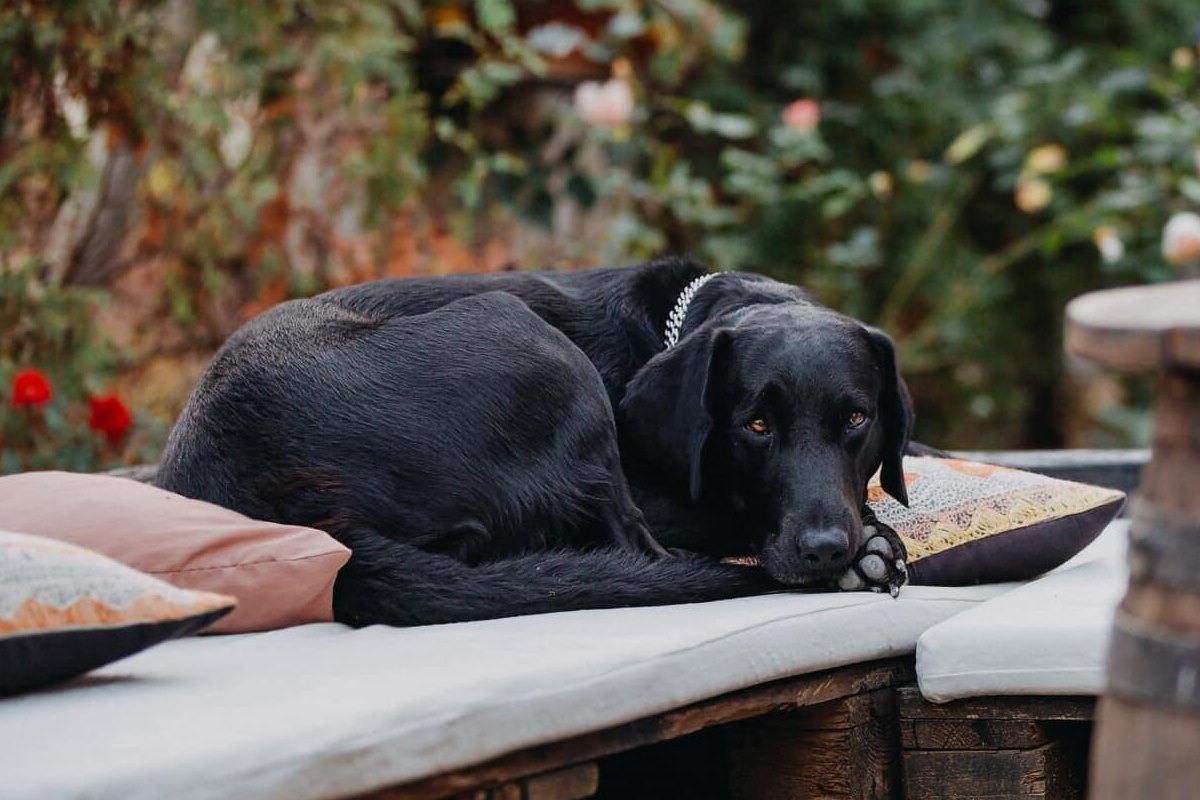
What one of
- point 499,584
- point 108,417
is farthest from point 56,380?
point 499,584

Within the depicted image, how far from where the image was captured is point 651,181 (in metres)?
5.87

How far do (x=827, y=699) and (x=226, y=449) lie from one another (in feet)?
3.46

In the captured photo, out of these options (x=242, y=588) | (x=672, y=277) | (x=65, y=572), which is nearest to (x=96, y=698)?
(x=65, y=572)

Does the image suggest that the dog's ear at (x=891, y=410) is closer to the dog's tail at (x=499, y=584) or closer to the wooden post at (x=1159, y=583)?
the dog's tail at (x=499, y=584)

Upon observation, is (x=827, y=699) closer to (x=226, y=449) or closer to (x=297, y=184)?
(x=226, y=449)

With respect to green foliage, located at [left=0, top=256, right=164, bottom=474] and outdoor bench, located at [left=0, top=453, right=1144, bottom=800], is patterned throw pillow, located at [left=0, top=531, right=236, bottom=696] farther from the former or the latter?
green foliage, located at [left=0, top=256, right=164, bottom=474]

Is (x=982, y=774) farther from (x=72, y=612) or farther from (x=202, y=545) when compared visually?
(x=72, y=612)

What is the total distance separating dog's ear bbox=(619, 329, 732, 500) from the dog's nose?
0.29 meters

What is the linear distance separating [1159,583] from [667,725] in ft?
2.80

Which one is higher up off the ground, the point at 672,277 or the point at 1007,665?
the point at 672,277

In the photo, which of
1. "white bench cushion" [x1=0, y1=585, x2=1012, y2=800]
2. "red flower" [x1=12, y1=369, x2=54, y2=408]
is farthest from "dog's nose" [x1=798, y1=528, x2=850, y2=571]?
"red flower" [x1=12, y1=369, x2=54, y2=408]

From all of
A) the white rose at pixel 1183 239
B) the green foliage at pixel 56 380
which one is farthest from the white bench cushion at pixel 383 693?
the white rose at pixel 1183 239

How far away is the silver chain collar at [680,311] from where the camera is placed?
9.85 ft

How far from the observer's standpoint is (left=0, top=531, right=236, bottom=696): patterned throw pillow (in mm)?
1675
